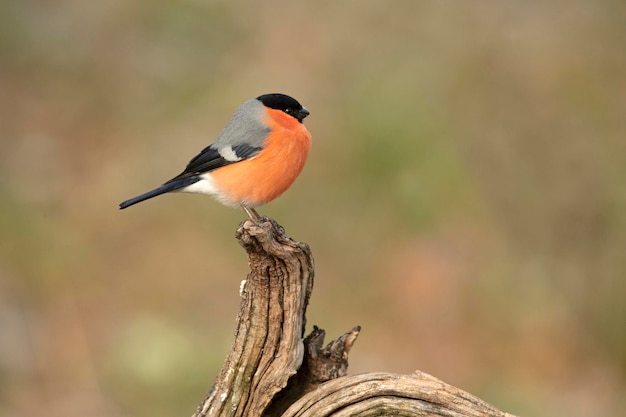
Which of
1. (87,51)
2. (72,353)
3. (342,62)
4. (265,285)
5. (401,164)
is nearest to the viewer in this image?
(265,285)

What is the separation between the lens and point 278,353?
178 inches

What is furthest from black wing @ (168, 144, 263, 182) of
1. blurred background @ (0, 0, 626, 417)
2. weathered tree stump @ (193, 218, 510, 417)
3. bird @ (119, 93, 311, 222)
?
blurred background @ (0, 0, 626, 417)

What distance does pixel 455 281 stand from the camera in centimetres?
1023

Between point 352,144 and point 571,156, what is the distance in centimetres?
287

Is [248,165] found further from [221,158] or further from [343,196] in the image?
[343,196]

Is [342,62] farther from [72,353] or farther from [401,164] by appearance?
[72,353]

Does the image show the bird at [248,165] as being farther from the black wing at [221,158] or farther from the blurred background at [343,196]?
the blurred background at [343,196]

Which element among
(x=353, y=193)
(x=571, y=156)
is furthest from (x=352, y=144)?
(x=571, y=156)

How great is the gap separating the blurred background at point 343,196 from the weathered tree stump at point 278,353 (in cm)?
404

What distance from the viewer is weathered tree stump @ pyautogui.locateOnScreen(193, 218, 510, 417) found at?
436cm

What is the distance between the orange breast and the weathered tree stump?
1302 mm

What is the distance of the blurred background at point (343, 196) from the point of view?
9.66 meters

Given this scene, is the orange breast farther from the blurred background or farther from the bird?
the blurred background

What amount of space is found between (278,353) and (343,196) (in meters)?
6.52
